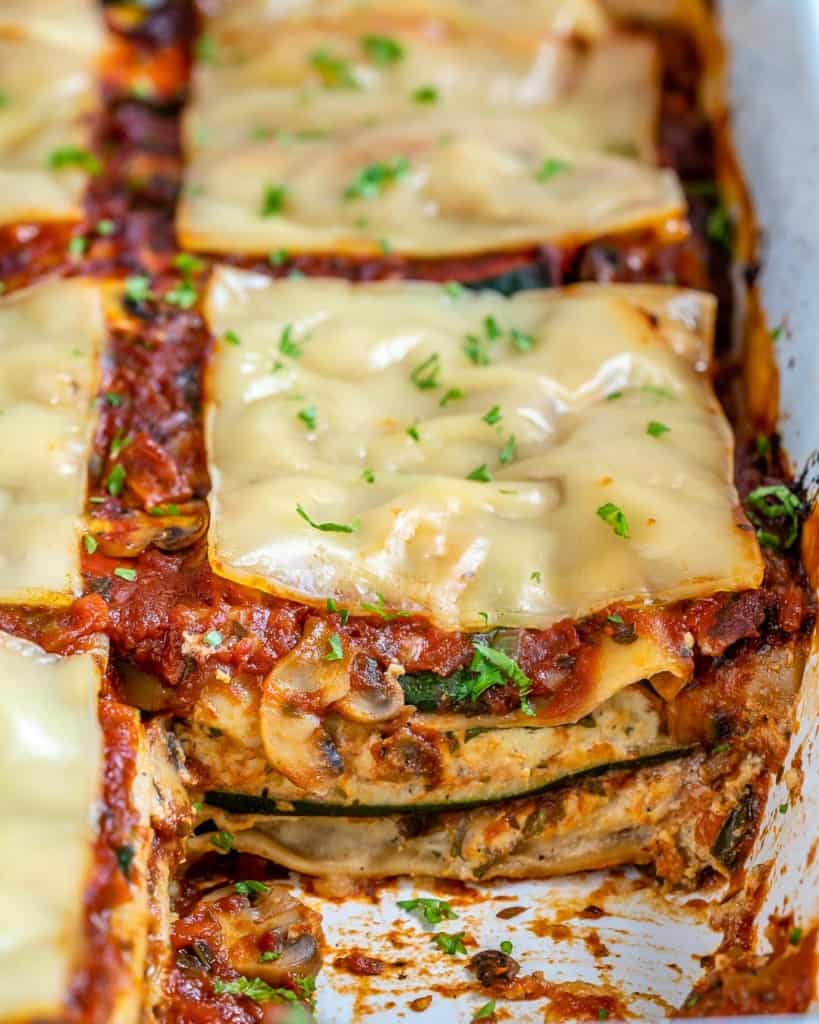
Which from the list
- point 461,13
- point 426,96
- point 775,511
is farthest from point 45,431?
point 461,13

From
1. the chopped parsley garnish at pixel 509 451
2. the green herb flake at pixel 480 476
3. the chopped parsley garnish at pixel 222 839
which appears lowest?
the chopped parsley garnish at pixel 222 839

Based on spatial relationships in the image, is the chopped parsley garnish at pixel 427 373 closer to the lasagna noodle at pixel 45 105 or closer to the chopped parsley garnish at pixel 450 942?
the lasagna noodle at pixel 45 105

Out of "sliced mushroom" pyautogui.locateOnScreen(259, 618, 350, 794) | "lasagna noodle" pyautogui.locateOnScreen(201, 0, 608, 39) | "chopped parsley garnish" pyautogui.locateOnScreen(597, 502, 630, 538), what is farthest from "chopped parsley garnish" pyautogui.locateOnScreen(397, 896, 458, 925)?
"lasagna noodle" pyautogui.locateOnScreen(201, 0, 608, 39)

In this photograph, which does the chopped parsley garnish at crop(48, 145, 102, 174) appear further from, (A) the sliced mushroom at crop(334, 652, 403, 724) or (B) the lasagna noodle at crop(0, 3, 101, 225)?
(A) the sliced mushroom at crop(334, 652, 403, 724)

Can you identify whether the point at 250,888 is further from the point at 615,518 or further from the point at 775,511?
the point at 775,511

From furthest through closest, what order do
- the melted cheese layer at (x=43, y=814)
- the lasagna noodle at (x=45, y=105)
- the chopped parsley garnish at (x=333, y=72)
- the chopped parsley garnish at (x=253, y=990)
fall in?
the chopped parsley garnish at (x=333, y=72)
the lasagna noodle at (x=45, y=105)
the chopped parsley garnish at (x=253, y=990)
the melted cheese layer at (x=43, y=814)

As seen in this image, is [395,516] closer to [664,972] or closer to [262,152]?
[664,972]

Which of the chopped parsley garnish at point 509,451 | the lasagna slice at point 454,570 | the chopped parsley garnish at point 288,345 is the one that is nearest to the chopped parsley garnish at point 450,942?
the lasagna slice at point 454,570
